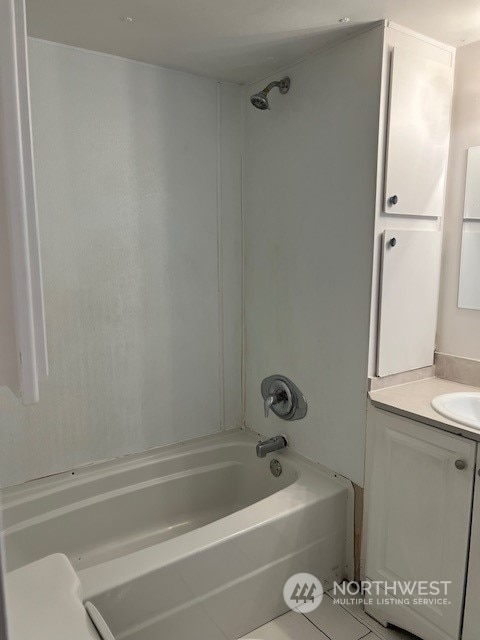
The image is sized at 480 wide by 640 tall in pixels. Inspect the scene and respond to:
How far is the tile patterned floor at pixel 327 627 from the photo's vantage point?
1733 mm

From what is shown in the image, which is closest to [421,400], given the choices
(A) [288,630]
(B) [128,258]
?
(A) [288,630]

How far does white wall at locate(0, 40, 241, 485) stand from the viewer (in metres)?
1.93

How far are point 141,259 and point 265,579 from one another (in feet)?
4.83

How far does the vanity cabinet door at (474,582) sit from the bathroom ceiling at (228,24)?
5.04 feet

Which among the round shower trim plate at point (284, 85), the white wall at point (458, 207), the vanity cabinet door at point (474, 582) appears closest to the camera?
the vanity cabinet door at point (474, 582)

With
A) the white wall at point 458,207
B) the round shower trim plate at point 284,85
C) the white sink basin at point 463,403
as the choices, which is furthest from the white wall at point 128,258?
the white sink basin at point 463,403

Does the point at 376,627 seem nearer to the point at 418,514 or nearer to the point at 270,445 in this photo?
the point at 418,514

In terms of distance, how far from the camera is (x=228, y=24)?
1.68m

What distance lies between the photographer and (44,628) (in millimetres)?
969

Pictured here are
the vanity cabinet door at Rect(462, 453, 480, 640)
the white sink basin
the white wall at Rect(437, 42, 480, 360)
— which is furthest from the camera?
the white wall at Rect(437, 42, 480, 360)

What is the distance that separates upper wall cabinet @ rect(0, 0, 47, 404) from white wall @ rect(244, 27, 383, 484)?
1517 millimetres

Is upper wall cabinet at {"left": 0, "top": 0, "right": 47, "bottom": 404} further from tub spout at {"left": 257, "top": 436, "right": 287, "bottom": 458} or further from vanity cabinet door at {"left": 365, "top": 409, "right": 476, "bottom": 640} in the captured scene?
tub spout at {"left": 257, "top": 436, "right": 287, "bottom": 458}

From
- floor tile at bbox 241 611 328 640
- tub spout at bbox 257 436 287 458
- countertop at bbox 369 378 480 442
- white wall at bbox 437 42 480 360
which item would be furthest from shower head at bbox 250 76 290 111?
floor tile at bbox 241 611 328 640

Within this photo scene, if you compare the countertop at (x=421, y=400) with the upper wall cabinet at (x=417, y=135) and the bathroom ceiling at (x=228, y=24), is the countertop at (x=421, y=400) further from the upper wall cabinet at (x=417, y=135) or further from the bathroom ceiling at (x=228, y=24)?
the bathroom ceiling at (x=228, y=24)
